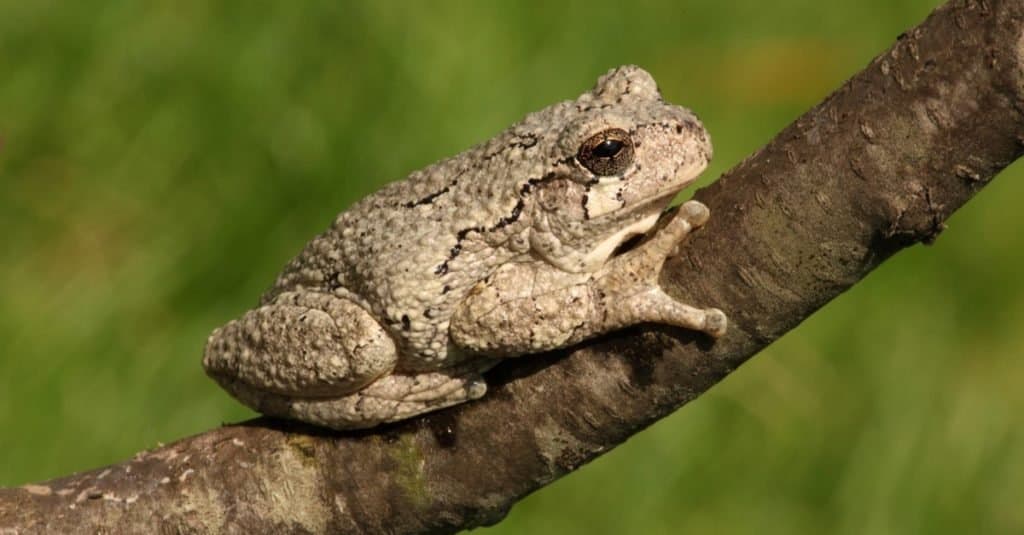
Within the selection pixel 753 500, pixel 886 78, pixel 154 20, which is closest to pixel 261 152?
pixel 154 20

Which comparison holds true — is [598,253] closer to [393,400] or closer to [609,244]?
[609,244]

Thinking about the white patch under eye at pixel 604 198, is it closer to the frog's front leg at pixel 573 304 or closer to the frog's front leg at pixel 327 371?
the frog's front leg at pixel 573 304

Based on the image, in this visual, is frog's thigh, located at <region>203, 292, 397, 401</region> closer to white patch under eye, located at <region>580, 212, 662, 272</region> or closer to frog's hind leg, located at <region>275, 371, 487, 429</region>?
frog's hind leg, located at <region>275, 371, 487, 429</region>

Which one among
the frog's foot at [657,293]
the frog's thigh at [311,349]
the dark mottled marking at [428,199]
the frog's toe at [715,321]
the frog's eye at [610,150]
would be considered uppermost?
the dark mottled marking at [428,199]

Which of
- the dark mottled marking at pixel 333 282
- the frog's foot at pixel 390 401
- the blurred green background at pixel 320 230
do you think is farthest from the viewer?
the blurred green background at pixel 320 230

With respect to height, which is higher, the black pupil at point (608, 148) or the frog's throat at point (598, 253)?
the black pupil at point (608, 148)

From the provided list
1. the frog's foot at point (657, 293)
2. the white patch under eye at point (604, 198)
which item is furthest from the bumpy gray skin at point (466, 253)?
the frog's foot at point (657, 293)
